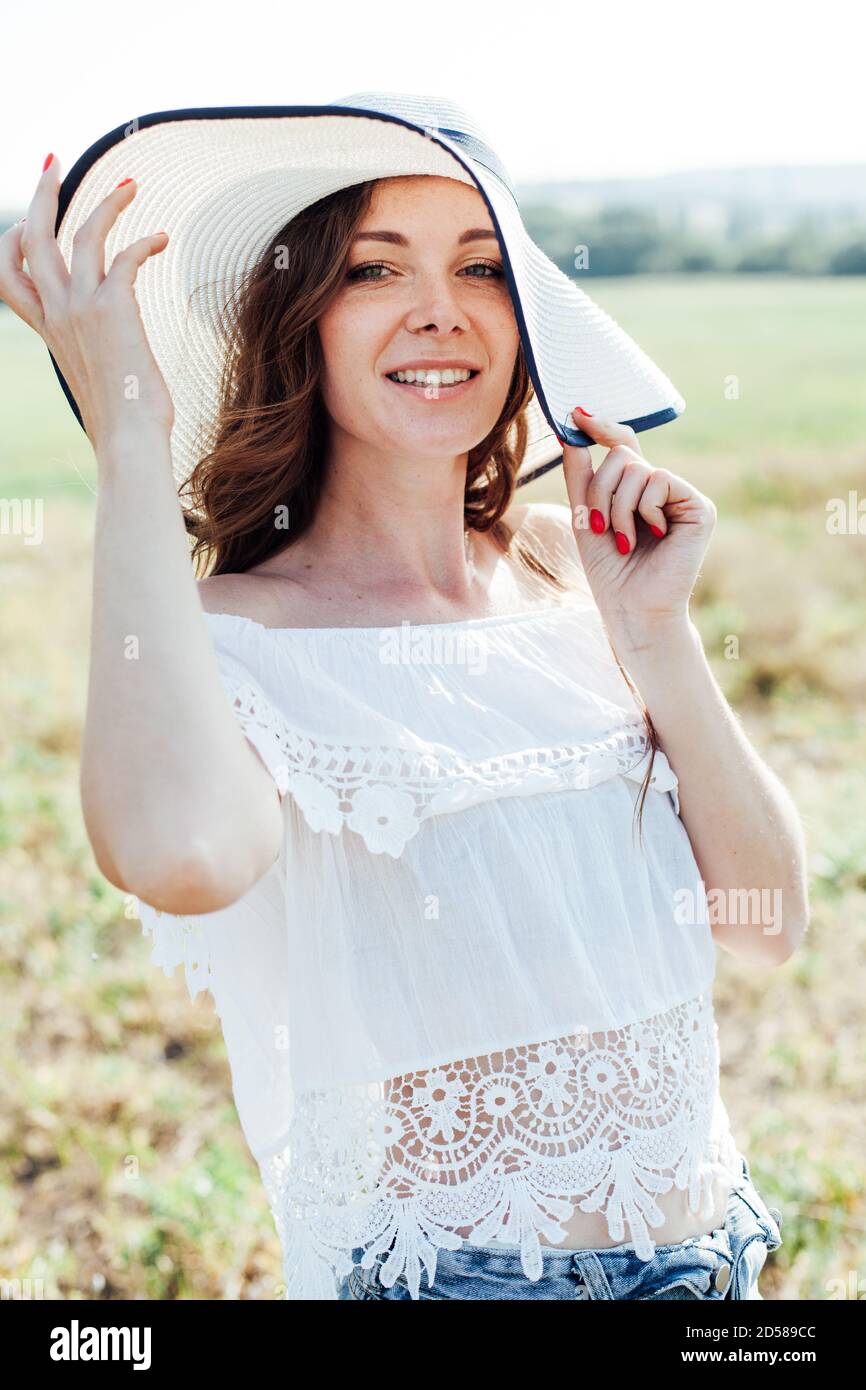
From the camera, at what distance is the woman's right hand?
1.43 m

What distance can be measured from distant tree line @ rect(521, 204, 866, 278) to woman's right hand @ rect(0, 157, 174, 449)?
1050 inches

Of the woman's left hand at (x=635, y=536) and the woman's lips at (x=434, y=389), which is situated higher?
the woman's lips at (x=434, y=389)

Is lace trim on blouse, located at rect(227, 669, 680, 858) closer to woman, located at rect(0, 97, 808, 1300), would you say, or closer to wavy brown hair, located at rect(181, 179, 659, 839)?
woman, located at rect(0, 97, 808, 1300)

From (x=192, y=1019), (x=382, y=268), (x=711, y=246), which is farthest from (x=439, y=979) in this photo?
(x=711, y=246)

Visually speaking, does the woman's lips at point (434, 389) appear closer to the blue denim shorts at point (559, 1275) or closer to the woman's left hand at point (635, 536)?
the woman's left hand at point (635, 536)

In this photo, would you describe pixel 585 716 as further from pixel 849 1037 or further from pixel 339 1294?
pixel 849 1037

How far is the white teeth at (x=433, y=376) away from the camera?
5.84 ft

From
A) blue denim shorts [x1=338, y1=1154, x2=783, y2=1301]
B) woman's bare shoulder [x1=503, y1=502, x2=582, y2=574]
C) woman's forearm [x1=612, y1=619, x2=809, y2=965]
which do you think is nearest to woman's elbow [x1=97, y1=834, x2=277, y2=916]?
blue denim shorts [x1=338, y1=1154, x2=783, y2=1301]

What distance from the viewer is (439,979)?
1.61 meters

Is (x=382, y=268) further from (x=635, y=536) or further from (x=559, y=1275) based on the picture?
(x=559, y=1275)

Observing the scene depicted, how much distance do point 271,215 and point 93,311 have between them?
1.77ft

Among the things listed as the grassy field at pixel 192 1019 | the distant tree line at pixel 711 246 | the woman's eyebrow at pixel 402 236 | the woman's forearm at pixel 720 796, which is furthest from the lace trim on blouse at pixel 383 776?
the distant tree line at pixel 711 246

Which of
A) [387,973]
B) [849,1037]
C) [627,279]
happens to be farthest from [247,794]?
[627,279]

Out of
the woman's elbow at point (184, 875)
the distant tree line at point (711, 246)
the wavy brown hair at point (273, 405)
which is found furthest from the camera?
the distant tree line at point (711, 246)
